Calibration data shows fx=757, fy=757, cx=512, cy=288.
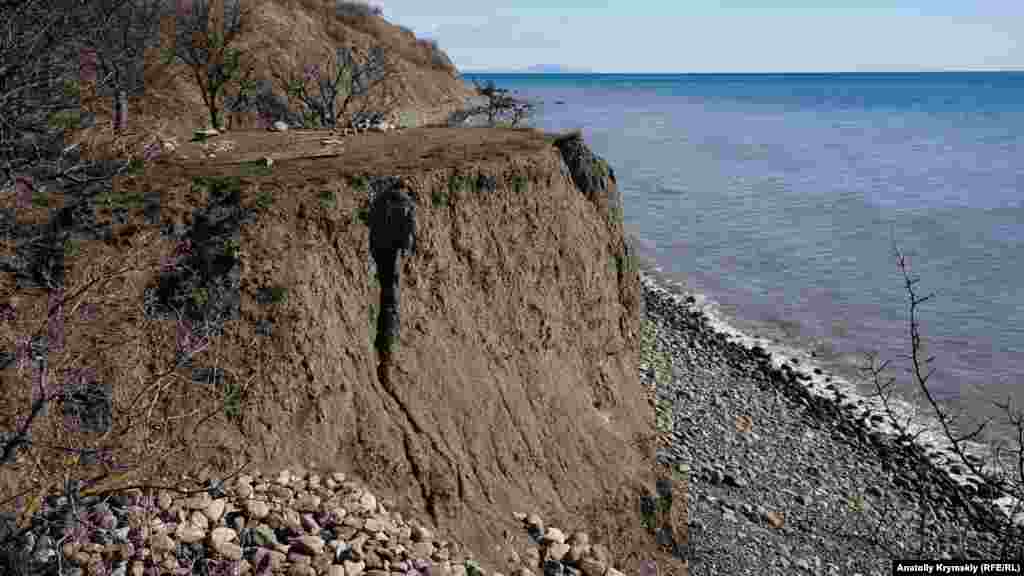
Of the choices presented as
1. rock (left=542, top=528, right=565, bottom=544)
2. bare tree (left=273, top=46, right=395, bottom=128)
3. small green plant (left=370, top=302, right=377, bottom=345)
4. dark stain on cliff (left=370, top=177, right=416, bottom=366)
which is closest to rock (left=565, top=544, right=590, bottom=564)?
rock (left=542, top=528, right=565, bottom=544)

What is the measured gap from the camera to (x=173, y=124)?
27547 millimetres

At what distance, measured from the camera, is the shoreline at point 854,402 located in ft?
61.2

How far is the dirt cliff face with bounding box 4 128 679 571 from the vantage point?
10672mm

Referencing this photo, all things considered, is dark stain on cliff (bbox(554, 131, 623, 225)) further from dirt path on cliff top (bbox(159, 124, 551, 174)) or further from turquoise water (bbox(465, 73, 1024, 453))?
turquoise water (bbox(465, 73, 1024, 453))

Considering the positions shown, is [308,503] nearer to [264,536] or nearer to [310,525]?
[310,525]

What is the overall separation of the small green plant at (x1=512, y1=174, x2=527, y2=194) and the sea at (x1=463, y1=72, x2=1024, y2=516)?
7828 mm

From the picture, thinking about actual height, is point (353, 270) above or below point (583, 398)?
above

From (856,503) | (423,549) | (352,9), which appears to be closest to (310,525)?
(423,549)

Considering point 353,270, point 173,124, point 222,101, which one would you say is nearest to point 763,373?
point 353,270

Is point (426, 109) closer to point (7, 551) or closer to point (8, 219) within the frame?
point (8, 219)

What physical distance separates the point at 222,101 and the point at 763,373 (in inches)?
1015

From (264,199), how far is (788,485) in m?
12.7

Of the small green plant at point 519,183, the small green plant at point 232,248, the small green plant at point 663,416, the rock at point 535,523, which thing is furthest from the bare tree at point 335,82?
the rock at point 535,523

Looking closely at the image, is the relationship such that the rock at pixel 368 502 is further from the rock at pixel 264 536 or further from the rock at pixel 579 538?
the rock at pixel 579 538
